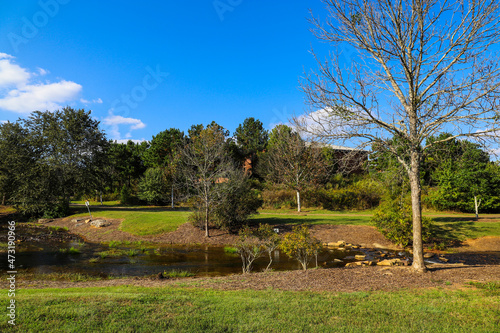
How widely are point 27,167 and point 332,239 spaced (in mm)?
33417

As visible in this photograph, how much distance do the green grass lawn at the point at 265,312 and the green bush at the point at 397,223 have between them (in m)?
11.6

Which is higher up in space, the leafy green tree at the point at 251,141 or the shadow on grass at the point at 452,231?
the leafy green tree at the point at 251,141

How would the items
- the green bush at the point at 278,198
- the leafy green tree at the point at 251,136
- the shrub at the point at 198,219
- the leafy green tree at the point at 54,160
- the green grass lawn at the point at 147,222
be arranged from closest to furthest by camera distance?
the shrub at the point at 198,219 → the green grass lawn at the point at 147,222 → the leafy green tree at the point at 54,160 → the green bush at the point at 278,198 → the leafy green tree at the point at 251,136

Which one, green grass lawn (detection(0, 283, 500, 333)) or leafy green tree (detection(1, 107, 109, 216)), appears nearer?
green grass lawn (detection(0, 283, 500, 333))

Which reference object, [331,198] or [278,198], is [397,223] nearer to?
[331,198]

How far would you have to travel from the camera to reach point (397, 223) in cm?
1886

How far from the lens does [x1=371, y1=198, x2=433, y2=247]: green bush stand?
18453mm

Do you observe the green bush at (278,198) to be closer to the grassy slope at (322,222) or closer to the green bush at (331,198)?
the green bush at (331,198)

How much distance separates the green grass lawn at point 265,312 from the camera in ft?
17.1

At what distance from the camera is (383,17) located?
365 inches

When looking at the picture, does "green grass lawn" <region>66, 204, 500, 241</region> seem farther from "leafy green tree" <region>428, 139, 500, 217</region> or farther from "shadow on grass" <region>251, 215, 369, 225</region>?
"leafy green tree" <region>428, 139, 500, 217</region>

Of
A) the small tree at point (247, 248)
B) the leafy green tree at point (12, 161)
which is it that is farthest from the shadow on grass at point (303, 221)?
the leafy green tree at point (12, 161)

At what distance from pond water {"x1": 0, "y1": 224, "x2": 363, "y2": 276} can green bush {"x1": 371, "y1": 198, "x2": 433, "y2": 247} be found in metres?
2.75

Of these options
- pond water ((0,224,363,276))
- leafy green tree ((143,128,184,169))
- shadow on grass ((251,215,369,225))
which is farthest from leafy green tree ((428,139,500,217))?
leafy green tree ((143,128,184,169))
